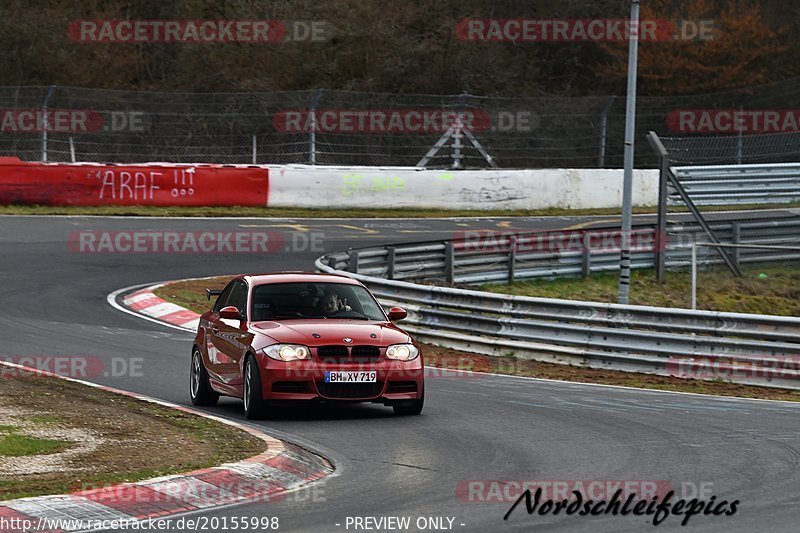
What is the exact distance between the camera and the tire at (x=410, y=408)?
40.2 feet

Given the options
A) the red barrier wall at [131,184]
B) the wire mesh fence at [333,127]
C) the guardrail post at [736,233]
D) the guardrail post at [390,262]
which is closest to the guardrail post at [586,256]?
the guardrail post at [736,233]

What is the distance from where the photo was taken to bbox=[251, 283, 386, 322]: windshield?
12.8 metres

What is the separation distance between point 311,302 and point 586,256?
13726 millimetres

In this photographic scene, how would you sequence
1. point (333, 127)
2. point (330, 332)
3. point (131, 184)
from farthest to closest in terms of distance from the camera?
point (333, 127) < point (131, 184) < point (330, 332)

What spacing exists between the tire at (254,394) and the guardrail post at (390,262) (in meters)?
11.2

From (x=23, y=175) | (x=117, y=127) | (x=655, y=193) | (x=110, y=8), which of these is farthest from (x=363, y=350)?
(x=110, y=8)

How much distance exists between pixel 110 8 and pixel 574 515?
142 ft

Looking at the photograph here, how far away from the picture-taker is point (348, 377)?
11828 mm

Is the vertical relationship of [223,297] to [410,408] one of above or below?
above

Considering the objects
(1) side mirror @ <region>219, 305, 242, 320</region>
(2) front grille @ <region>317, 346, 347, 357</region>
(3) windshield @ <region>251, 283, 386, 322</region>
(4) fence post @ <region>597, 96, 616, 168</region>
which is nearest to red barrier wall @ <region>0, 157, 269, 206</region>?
A: (4) fence post @ <region>597, 96, 616, 168</region>

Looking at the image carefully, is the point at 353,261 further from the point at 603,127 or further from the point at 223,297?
the point at 603,127

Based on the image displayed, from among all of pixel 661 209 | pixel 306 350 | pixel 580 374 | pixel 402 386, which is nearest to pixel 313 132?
pixel 661 209

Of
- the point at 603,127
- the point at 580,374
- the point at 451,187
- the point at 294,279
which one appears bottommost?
the point at 580,374

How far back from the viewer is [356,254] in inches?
890
